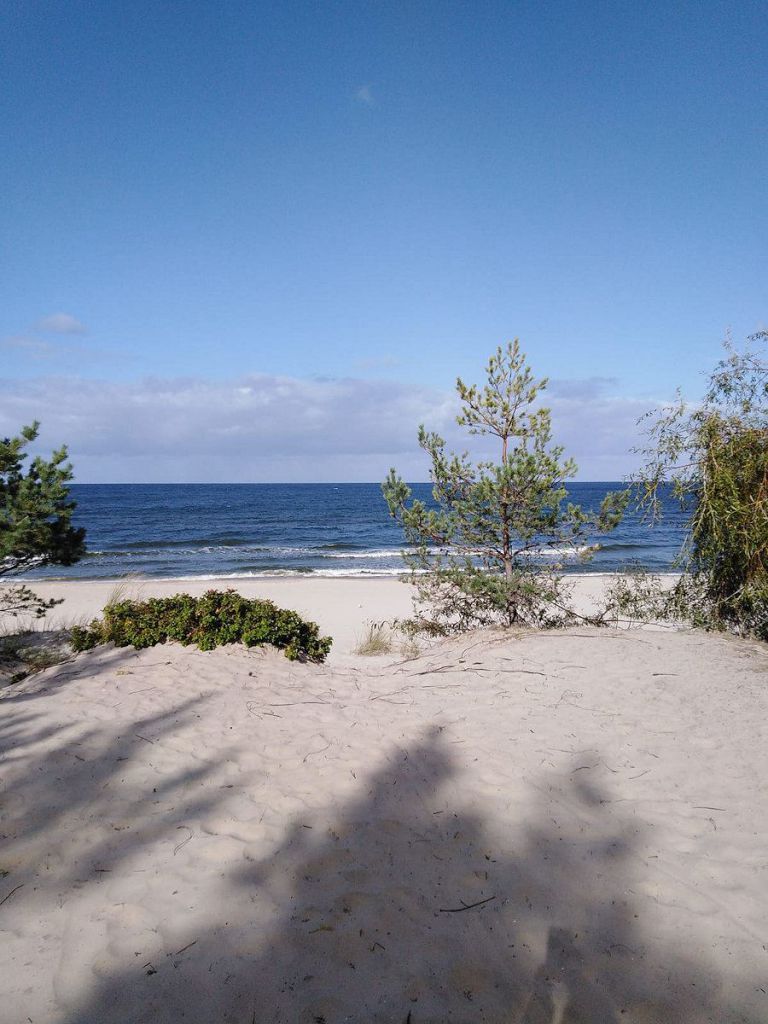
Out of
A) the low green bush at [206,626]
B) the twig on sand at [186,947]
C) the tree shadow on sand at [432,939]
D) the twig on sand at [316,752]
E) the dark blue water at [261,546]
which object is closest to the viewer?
the tree shadow on sand at [432,939]

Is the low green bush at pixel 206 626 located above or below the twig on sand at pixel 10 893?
above

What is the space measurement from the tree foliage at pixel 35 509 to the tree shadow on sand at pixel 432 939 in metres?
7.57

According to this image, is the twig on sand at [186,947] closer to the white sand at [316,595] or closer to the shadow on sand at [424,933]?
the shadow on sand at [424,933]

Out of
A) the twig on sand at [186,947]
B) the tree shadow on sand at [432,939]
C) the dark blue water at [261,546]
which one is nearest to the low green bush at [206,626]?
the tree shadow on sand at [432,939]

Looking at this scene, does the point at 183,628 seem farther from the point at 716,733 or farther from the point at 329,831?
the point at 716,733

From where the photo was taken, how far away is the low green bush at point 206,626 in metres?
8.60

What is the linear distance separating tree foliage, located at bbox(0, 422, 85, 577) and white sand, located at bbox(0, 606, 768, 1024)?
3525 mm

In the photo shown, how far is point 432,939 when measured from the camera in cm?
308

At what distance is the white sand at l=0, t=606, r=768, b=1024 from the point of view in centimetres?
279

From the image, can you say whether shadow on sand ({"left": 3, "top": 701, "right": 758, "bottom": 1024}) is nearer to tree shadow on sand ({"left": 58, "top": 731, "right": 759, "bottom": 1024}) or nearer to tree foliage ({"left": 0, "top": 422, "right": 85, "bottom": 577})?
tree shadow on sand ({"left": 58, "top": 731, "right": 759, "bottom": 1024})

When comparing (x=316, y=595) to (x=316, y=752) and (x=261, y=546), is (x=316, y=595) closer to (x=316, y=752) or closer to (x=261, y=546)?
(x=316, y=752)

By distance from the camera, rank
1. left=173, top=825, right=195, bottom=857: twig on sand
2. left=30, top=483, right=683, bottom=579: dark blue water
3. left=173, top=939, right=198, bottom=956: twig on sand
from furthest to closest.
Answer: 1. left=30, top=483, right=683, bottom=579: dark blue water
2. left=173, top=825, right=195, bottom=857: twig on sand
3. left=173, top=939, right=198, bottom=956: twig on sand

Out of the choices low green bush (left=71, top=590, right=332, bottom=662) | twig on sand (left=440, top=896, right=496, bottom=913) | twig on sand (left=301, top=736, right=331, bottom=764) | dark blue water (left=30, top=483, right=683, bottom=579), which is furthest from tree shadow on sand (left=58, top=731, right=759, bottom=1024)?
dark blue water (left=30, top=483, right=683, bottom=579)

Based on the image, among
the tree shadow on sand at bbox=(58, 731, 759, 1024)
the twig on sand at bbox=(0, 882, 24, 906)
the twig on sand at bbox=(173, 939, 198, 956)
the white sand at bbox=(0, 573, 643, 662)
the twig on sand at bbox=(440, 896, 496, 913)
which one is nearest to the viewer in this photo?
the tree shadow on sand at bbox=(58, 731, 759, 1024)
